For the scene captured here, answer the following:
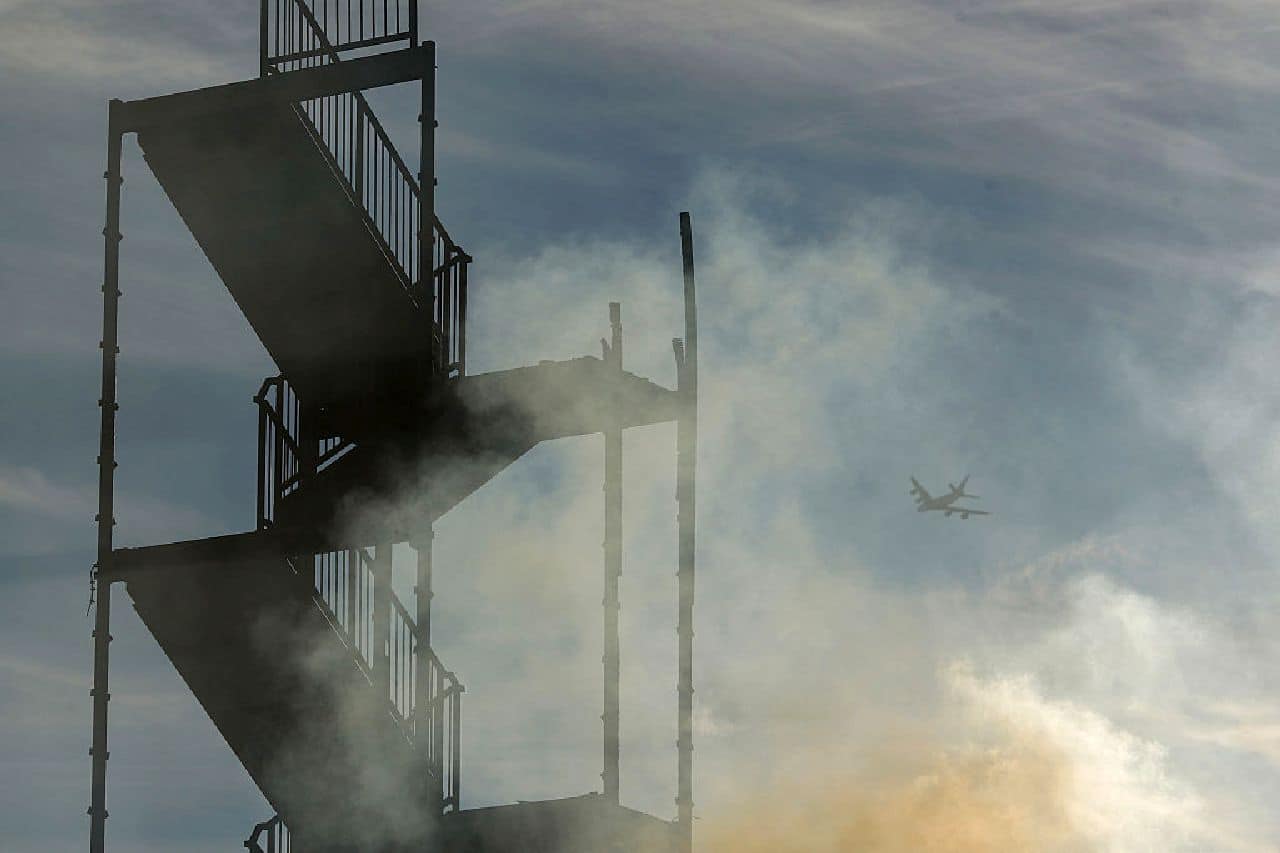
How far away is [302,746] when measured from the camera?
33625 mm

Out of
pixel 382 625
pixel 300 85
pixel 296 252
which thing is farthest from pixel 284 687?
pixel 300 85

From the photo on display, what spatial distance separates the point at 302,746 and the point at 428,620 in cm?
236

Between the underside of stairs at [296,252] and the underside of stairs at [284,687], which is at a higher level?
the underside of stairs at [296,252]

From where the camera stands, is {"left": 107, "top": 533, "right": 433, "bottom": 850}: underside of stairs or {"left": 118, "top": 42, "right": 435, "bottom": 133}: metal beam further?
{"left": 118, "top": 42, "right": 435, "bottom": 133}: metal beam

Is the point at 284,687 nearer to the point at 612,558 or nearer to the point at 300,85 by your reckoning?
the point at 612,558

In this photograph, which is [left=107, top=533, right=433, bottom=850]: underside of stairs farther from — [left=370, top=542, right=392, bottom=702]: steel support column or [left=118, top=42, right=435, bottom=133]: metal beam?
→ [left=118, top=42, right=435, bottom=133]: metal beam

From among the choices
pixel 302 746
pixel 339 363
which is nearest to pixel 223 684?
pixel 302 746

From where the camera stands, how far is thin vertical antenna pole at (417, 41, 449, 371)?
112 ft

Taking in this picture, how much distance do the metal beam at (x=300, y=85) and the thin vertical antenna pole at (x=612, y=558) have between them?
4570 millimetres

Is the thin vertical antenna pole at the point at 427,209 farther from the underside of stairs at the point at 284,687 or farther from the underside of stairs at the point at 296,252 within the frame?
the underside of stairs at the point at 284,687

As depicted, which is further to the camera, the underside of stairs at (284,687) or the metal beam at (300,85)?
the metal beam at (300,85)

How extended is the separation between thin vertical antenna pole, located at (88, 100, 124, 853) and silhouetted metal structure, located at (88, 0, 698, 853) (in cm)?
4

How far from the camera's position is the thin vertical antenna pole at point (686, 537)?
107 feet

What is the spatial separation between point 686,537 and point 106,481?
838cm
